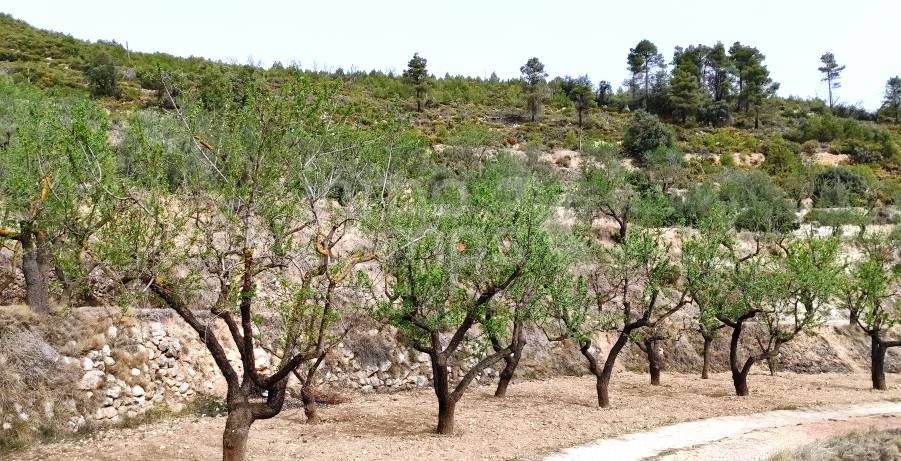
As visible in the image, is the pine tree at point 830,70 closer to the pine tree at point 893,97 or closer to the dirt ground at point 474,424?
the pine tree at point 893,97

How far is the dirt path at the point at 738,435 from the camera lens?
16.4m

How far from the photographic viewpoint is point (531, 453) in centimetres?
1602

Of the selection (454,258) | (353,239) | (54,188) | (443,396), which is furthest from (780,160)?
(54,188)

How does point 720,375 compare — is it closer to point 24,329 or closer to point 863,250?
point 863,250

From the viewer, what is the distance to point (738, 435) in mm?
18969

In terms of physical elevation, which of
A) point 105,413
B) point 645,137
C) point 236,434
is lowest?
point 105,413

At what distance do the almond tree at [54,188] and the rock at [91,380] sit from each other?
2423 millimetres

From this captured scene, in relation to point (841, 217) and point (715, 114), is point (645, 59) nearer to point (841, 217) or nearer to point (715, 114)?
point (715, 114)

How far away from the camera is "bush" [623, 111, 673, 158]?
7419 centimetres

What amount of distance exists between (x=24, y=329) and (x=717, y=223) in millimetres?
25227

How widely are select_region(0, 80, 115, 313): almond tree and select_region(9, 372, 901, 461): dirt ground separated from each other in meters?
4.69

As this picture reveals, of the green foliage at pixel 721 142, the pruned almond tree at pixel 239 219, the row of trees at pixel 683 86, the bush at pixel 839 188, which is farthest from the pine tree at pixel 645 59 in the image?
the pruned almond tree at pixel 239 219

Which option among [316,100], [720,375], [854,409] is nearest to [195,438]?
[316,100]

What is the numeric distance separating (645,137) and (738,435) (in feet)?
199
